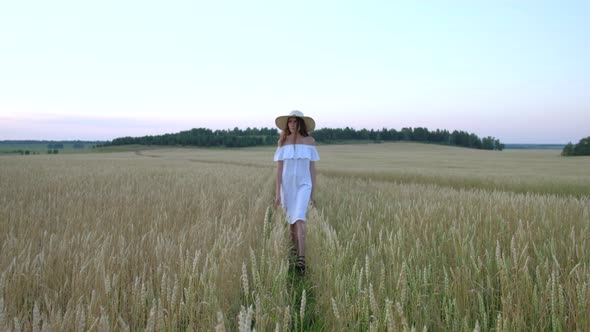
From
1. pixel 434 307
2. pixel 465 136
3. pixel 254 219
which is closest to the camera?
pixel 434 307

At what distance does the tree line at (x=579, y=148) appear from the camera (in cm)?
4547

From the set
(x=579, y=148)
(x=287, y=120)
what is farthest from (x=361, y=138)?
(x=287, y=120)

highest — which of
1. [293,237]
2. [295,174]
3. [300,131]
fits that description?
[300,131]

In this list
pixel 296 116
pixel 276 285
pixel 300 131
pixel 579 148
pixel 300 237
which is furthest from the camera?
pixel 579 148

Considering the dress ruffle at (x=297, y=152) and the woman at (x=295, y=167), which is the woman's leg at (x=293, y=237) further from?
the dress ruffle at (x=297, y=152)

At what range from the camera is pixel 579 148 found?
151ft

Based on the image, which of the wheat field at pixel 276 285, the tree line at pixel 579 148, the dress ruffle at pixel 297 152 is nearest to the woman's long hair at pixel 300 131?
the dress ruffle at pixel 297 152

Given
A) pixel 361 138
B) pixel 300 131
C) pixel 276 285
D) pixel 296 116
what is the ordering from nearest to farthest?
pixel 276 285 < pixel 296 116 < pixel 300 131 < pixel 361 138

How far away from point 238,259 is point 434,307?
55.9 inches

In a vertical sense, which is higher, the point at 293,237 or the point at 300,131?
the point at 300,131

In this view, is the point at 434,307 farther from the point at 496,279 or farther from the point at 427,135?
the point at 427,135

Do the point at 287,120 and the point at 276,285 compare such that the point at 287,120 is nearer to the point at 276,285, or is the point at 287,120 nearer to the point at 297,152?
the point at 297,152

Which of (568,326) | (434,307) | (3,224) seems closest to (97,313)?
(434,307)

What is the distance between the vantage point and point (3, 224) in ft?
12.3
